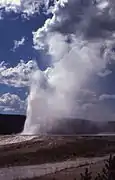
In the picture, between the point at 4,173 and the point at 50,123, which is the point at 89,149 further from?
the point at 50,123

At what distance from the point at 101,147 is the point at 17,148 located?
41.2 feet

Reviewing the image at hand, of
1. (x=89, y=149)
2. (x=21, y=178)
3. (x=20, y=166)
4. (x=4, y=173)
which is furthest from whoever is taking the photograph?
(x=89, y=149)

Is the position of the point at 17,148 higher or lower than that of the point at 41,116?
lower

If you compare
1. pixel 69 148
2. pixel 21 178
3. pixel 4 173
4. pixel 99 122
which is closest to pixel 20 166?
pixel 4 173

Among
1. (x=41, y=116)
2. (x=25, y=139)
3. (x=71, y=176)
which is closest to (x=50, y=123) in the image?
(x=41, y=116)

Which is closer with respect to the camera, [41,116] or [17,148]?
[17,148]

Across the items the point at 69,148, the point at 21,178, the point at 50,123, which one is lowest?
the point at 21,178

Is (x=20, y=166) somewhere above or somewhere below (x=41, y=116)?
below

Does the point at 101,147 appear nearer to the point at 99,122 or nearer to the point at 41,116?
the point at 41,116

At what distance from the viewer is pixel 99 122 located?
5527 inches

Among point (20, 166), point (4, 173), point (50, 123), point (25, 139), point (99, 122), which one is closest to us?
point (4, 173)

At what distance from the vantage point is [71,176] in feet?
126

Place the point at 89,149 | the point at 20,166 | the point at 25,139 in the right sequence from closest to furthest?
the point at 20,166
the point at 89,149
the point at 25,139

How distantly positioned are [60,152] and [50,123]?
36214 millimetres
